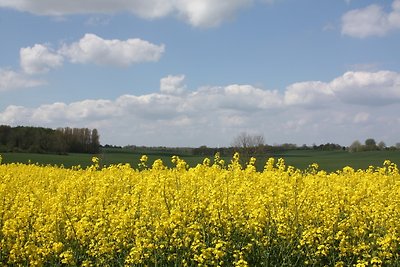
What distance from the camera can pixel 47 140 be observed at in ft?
166

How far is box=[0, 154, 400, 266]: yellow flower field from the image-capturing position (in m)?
5.74

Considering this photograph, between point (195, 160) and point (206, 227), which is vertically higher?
point (195, 160)

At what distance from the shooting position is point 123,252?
20.0ft

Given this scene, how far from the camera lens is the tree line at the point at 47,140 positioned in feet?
161

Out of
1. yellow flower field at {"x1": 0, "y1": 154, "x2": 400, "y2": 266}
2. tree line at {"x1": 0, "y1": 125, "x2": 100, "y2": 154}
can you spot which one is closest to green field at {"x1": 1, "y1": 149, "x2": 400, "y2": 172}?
tree line at {"x1": 0, "y1": 125, "x2": 100, "y2": 154}

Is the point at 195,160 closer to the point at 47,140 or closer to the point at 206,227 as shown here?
the point at 47,140

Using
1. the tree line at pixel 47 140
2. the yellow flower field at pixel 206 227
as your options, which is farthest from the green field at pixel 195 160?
the yellow flower field at pixel 206 227

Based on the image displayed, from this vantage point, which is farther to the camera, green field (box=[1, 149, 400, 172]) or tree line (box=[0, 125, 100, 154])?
tree line (box=[0, 125, 100, 154])

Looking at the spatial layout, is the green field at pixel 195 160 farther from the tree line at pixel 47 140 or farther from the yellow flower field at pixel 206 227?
the yellow flower field at pixel 206 227

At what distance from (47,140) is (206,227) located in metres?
47.3

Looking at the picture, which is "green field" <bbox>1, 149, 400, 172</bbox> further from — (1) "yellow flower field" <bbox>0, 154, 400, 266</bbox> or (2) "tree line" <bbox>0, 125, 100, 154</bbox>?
(1) "yellow flower field" <bbox>0, 154, 400, 266</bbox>

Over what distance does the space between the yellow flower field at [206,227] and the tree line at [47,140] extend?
42908 millimetres

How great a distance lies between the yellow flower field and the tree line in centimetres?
4291

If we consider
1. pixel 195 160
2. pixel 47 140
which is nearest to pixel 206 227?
pixel 195 160
